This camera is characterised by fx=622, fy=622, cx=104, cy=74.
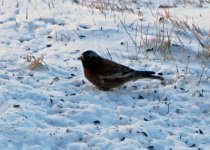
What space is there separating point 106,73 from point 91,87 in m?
0.26

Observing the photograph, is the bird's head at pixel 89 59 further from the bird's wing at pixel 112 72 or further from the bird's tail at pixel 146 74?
the bird's tail at pixel 146 74

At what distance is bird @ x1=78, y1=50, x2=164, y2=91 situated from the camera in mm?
6684

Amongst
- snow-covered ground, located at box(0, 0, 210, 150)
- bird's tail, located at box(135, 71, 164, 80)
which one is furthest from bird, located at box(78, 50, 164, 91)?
snow-covered ground, located at box(0, 0, 210, 150)

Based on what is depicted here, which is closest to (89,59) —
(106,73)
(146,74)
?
(106,73)

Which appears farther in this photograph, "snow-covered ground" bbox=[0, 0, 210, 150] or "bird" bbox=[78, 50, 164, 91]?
"bird" bbox=[78, 50, 164, 91]

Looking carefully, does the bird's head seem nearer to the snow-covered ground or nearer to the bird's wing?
the bird's wing

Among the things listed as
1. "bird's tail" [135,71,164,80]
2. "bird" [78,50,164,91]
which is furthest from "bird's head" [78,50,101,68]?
"bird's tail" [135,71,164,80]

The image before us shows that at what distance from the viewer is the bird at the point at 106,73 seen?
6.68 m

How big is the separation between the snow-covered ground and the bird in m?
0.10

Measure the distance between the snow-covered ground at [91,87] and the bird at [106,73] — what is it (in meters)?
0.10

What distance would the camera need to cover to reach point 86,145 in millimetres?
5426

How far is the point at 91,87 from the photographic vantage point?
6.84 meters

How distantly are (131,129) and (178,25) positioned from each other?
3.08 m

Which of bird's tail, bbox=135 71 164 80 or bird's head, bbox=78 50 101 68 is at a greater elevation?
bird's head, bbox=78 50 101 68
